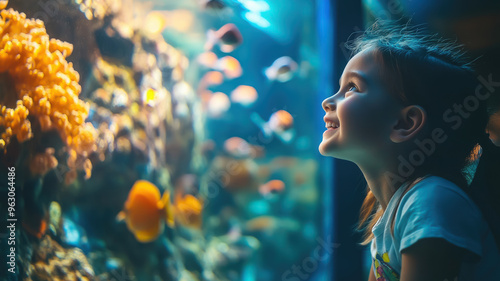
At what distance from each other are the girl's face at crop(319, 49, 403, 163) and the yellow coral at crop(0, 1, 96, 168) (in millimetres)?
1757

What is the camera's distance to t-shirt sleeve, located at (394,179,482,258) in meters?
1.01

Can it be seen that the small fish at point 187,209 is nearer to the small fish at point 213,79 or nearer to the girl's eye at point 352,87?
the small fish at point 213,79

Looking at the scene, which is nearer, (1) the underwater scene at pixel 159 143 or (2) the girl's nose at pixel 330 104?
(2) the girl's nose at pixel 330 104

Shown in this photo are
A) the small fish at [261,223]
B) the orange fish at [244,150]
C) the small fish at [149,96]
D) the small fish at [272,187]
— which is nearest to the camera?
the small fish at [149,96]

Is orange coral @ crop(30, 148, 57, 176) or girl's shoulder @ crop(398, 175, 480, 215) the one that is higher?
orange coral @ crop(30, 148, 57, 176)

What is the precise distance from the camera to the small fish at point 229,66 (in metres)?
5.80

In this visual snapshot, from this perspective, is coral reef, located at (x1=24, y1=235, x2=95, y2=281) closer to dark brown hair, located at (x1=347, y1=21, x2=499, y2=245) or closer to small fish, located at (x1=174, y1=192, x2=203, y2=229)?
small fish, located at (x1=174, y1=192, x2=203, y2=229)

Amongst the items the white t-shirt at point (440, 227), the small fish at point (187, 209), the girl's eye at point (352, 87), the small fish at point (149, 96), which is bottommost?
the small fish at point (187, 209)

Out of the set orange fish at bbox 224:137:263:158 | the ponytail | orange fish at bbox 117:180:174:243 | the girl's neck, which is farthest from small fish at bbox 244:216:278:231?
the girl's neck

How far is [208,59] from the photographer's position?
19.6 feet

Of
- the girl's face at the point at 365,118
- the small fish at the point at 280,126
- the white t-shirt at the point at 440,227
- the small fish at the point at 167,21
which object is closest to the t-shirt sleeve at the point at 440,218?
the white t-shirt at the point at 440,227

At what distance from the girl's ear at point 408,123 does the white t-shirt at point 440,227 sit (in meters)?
0.18

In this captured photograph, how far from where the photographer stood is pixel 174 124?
4.59 m

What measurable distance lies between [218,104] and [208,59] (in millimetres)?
848
